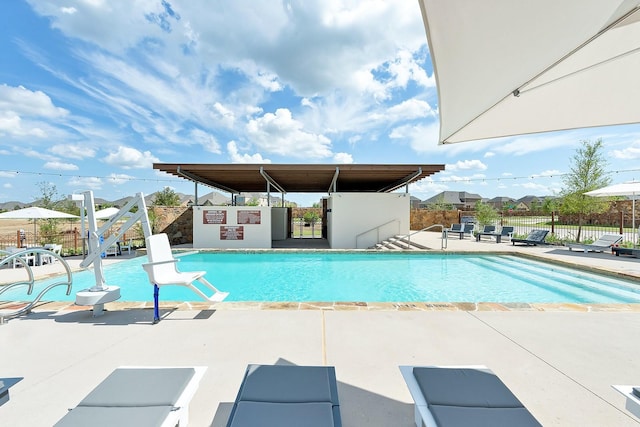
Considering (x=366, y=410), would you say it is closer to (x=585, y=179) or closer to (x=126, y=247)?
(x=126, y=247)

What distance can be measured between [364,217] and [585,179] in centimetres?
1068

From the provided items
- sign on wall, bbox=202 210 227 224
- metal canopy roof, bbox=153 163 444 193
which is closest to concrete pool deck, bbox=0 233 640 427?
metal canopy roof, bbox=153 163 444 193

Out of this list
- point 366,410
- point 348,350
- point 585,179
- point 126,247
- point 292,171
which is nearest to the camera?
point 366,410

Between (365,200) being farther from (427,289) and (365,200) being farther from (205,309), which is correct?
(205,309)

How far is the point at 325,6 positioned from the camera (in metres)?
4.72

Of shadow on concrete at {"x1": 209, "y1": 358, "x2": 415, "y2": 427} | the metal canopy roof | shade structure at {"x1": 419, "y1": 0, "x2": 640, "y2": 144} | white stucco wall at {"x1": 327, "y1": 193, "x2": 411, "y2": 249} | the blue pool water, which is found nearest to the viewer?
shade structure at {"x1": 419, "y1": 0, "x2": 640, "y2": 144}

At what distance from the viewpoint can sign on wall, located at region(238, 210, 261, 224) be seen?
12273mm

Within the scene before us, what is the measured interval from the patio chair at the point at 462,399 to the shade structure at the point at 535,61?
72.7 inches

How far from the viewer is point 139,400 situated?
1449 mm

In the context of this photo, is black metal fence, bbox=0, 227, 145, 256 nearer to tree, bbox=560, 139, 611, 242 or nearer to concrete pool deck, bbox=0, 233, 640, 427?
concrete pool deck, bbox=0, 233, 640, 427

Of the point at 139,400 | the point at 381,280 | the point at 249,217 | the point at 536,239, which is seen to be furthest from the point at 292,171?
the point at 536,239

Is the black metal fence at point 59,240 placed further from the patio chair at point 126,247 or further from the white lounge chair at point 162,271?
the white lounge chair at point 162,271

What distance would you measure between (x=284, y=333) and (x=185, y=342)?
3.46 ft

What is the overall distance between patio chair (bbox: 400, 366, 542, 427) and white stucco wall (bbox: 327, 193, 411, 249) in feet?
34.1
